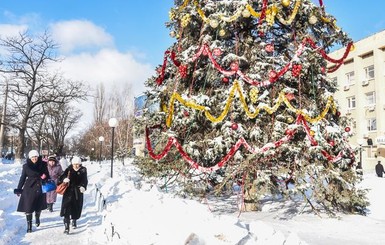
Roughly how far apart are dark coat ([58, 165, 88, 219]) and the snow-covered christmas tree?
2.76m

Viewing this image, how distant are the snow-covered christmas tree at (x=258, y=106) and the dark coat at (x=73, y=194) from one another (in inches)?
108

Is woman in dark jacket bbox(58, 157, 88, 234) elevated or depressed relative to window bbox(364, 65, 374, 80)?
depressed

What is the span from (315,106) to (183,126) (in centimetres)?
352

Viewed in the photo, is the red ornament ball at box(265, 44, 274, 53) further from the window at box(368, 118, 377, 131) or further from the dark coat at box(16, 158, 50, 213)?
the window at box(368, 118, 377, 131)

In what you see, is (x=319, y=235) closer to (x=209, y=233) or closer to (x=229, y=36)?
(x=209, y=233)

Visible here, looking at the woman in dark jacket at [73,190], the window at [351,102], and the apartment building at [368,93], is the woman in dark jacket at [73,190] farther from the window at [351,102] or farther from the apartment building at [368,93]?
the window at [351,102]

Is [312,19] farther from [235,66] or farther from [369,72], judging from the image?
[369,72]

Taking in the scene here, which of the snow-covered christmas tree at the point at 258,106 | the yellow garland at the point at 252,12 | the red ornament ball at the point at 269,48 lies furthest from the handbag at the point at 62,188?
the yellow garland at the point at 252,12

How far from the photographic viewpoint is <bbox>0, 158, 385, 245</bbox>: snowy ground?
A: 536 centimetres

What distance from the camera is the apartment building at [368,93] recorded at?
112 ft

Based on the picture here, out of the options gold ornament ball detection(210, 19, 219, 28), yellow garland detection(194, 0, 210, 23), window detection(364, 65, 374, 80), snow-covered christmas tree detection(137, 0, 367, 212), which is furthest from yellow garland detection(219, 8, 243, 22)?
window detection(364, 65, 374, 80)

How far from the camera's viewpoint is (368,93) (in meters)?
36.6

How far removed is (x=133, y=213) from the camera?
20.4 ft

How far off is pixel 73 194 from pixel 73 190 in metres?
0.09
